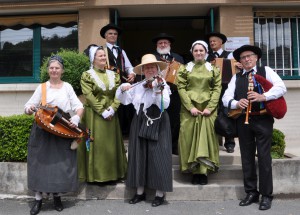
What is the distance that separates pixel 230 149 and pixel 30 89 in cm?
455

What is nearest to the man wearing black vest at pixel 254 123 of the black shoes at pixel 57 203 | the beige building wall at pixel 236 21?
the black shoes at pixel 57 203

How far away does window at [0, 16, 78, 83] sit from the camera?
27.2 feet

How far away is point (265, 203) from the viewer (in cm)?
465

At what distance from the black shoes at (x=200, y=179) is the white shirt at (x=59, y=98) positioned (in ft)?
6.33

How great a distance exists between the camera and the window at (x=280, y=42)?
8062mm

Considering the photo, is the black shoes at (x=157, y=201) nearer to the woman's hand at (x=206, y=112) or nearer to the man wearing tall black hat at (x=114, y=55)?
the woman's hand at (x=206, y=112)

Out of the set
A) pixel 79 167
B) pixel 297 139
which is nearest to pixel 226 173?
pixel 79 167

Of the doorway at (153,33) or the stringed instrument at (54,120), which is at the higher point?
the doorway at (153,33)

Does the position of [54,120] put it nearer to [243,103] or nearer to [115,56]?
[115,56]

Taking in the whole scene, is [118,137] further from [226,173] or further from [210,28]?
[210,28]

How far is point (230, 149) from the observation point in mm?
6043

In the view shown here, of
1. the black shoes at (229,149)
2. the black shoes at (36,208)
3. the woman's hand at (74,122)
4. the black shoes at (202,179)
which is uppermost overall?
the woman's hand at (74,122)

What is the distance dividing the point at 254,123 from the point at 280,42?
419 cm

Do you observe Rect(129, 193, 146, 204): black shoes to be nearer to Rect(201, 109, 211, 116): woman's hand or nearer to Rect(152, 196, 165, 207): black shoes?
Rect(152, 196, 165, 207): black shoes
